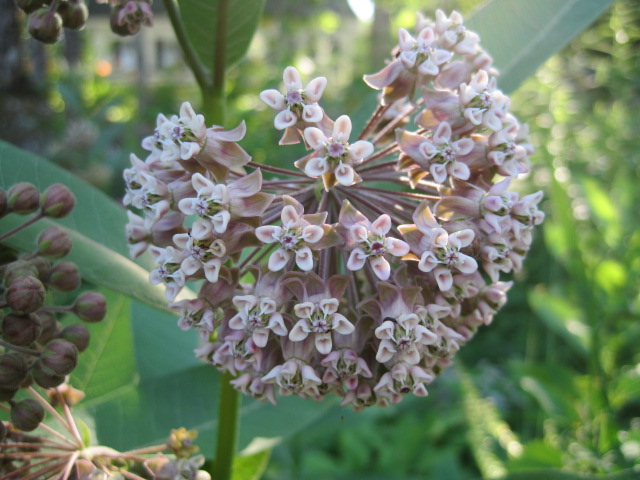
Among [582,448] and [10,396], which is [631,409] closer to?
[582,448]

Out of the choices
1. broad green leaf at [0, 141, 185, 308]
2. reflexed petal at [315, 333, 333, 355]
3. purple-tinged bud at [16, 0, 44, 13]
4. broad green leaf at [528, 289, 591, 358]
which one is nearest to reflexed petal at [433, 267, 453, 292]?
reflexed petal at [315, 333, 333, 355]

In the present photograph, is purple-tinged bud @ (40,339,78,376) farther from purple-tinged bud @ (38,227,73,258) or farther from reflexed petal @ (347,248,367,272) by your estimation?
reflexed petal @ (347,248,367,272)

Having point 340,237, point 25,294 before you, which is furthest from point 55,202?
point 340,237

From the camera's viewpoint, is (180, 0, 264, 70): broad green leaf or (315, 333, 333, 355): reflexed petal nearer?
(315, 333, 333, 355): reflexed petal

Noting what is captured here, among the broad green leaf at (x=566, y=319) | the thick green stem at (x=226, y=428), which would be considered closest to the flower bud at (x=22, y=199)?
the thick green stem at (x=226, y=428)

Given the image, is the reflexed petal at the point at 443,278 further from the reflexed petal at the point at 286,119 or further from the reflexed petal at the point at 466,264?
the reflexed petal at the point at 286,119

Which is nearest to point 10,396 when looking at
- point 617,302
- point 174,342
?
point 174,342

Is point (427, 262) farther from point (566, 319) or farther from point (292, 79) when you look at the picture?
point (566, 319)
